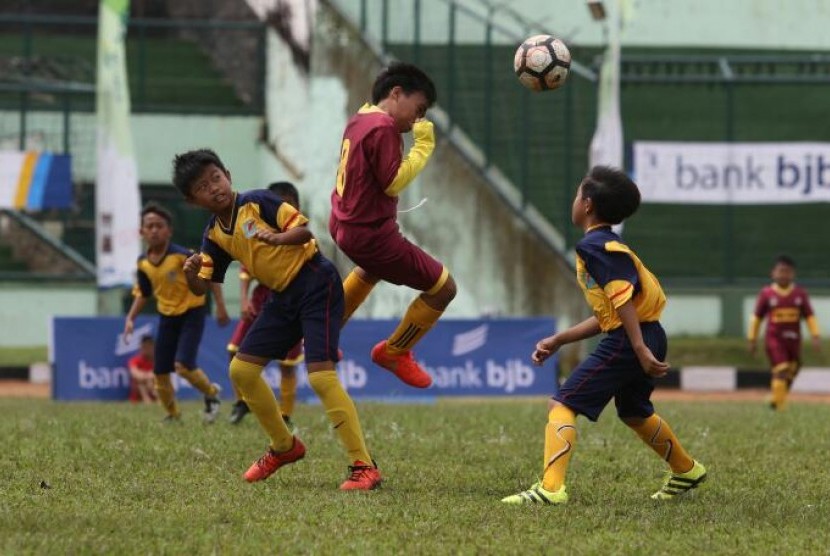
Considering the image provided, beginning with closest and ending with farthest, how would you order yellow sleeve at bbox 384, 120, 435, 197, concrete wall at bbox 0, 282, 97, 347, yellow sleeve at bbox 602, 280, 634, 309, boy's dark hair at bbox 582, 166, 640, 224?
yellow sleeve at bbox 602, 280, 634, 309
boy's dark hair at bbox 582, 166, 640, 224
yellow sleeve at bbox 384, 120, 435, 197
concrete wall at bbox 0, 282, 97, 347

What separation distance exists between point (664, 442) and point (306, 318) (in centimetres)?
208

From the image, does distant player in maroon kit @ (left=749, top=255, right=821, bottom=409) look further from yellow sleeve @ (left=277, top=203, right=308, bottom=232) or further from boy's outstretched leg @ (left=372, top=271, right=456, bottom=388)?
yellow sleeve @ (left=277, top=203, right=308, bottom=232)

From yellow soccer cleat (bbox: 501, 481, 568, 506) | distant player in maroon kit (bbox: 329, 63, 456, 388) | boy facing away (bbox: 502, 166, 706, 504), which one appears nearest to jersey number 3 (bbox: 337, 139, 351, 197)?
distant player in maroon kit (bbox: 329, 63, 456, 388)

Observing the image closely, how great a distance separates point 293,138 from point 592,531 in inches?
809

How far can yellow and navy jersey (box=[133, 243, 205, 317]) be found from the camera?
14.5m

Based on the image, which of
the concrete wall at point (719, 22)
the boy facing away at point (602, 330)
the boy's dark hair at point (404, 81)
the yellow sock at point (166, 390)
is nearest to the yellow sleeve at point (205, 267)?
the boy's dark hair at point (404, 81)

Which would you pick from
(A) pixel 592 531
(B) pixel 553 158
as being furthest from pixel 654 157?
(A) pixel 592 531

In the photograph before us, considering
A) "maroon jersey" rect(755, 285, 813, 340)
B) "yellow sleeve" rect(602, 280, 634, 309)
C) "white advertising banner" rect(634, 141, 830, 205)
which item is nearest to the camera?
"yellow sleeve" rect(602, 280, 634, 309)

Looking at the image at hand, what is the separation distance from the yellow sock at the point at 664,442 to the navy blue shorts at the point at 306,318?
176 centimetres

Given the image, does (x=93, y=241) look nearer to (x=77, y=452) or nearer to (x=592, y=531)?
(x=77, y=452)

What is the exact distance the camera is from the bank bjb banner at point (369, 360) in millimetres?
20328

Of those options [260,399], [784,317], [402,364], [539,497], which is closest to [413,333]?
[402,364]

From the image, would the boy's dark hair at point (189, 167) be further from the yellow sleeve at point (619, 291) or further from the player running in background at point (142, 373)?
the player running in background at point (142, 373)

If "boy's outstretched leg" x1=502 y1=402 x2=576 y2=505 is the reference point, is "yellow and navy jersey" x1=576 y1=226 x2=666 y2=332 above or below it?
above
